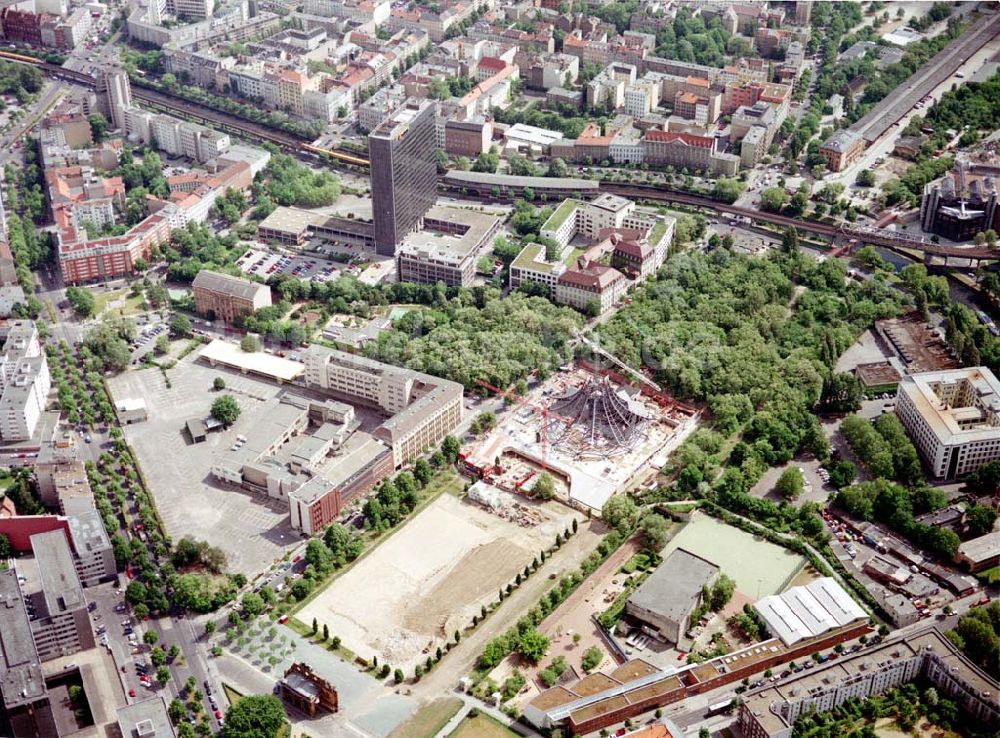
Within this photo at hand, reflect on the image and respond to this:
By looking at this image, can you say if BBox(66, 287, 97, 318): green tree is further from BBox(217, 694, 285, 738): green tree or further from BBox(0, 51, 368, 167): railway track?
BBox(217, 694, 285, 738): green tree

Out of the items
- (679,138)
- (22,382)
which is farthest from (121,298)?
(679,138)

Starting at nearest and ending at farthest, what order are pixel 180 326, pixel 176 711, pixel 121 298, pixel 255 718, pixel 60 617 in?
pixel 255 718 < pixel 176 711 < pixel 60 617 < pixel 180 326 < pixel 121 298

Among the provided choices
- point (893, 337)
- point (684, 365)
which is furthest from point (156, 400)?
point (893, 337)

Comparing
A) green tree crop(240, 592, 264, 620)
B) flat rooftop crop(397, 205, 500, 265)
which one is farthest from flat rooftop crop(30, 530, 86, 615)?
flat rooftop crop(397, 205, 500, 265)

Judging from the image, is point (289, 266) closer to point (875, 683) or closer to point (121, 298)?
point (121, 298)

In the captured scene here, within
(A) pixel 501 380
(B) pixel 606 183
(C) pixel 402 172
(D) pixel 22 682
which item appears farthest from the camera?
(B) pixel 606 183

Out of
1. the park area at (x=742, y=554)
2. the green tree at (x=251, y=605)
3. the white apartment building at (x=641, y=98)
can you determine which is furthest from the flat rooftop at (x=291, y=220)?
the park area at (x=742, y=554)
